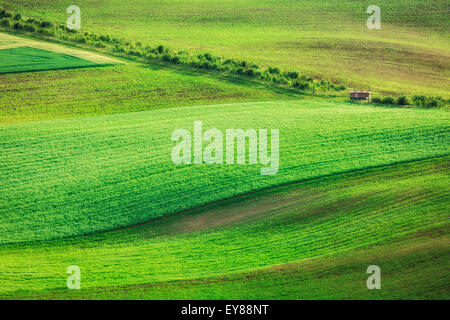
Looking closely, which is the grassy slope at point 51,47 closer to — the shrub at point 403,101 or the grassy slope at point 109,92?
the grassy slope at point 109,92

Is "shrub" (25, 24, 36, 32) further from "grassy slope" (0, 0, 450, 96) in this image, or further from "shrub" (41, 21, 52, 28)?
"grassy slope" (0, 0, 450, 96)

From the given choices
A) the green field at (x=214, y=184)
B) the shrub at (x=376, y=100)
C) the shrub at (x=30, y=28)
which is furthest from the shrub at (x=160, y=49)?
the shrub at (x=376, y=100)

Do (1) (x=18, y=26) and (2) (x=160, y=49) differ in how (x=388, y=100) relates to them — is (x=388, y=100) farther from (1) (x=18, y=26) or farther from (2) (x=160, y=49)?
(1) (x=18, y=26)

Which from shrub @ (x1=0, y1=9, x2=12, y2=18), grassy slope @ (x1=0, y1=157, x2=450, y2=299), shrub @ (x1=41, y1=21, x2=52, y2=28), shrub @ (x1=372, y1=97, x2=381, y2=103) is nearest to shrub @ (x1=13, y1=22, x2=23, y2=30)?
shrub @ (x1=41, y1=21, x2=52, y2=28)

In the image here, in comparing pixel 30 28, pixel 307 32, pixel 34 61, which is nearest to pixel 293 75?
pixel 307 32
